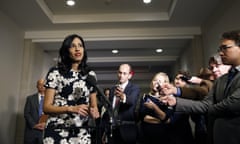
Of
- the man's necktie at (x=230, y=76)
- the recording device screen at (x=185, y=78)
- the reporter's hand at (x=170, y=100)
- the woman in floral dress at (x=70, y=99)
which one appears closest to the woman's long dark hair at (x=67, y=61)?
the woman in floral dress at (x=70, y=99)

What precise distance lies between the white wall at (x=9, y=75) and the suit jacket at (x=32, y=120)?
0.51 meters

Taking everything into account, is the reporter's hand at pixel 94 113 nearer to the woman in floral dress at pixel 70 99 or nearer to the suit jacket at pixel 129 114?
the woman in floral dress at pixel 70 99

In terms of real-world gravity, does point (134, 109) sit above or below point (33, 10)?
below

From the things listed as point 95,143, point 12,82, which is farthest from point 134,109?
point 12,82

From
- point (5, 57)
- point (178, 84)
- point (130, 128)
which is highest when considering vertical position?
point (5, 57)

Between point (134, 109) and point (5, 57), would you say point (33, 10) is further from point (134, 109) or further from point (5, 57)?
point (134, 109)

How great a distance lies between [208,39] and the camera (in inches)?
170

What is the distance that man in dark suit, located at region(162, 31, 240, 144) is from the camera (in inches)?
52.9

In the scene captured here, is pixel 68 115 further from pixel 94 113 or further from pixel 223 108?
pixel 223 108

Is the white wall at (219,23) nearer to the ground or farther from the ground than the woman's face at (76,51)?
farther from the ground

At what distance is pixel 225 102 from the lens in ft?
4.44

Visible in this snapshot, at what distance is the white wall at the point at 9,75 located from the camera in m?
4.01

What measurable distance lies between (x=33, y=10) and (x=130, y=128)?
2566mm

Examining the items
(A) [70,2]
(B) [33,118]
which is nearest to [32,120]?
(B) [33,118]
